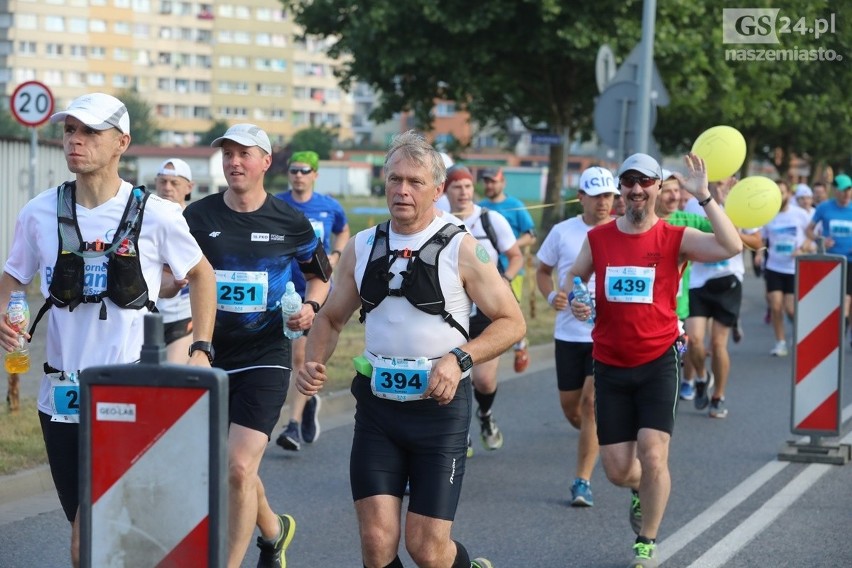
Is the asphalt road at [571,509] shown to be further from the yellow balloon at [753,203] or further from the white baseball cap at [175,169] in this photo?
the white baseball cap at [175,169]

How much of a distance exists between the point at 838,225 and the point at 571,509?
9.49m

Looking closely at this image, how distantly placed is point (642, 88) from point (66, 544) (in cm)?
1129

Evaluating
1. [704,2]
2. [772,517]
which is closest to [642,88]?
[772,517]

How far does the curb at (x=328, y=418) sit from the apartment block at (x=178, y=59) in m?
109

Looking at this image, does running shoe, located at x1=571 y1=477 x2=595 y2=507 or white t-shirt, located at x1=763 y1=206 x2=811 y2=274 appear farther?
white t-shirt, located at x1=763 y1=206 x2=811 y2=274

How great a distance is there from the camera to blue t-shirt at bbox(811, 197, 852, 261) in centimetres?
1638

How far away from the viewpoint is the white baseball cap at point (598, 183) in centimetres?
852

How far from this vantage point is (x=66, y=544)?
278 inches

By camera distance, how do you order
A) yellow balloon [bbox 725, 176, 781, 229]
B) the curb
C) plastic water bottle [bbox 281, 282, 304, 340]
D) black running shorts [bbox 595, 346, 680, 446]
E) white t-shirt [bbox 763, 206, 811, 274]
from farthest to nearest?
white t-shirt [bbox 763, 206, 811, 274], yellow balloon [bbox 725, 176, 781, 229], the curb, black running shorts [bbox 595, 346, 680, 446], plastic water bottle [bbox 281, 282, 304, 340]

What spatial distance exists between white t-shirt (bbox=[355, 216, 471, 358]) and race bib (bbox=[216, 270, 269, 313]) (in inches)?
53.7

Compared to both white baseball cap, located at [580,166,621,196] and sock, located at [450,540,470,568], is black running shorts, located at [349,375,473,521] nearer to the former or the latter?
sock, located at [450,540,470,568]

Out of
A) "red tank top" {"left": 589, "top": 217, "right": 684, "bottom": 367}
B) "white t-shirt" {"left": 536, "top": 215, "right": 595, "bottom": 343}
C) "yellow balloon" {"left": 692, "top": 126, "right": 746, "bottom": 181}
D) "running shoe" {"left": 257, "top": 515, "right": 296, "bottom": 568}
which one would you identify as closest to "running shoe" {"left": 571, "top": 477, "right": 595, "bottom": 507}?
"white t-shirt" {"left": 536, "top": 215, "right": 595, "bottom": 343}

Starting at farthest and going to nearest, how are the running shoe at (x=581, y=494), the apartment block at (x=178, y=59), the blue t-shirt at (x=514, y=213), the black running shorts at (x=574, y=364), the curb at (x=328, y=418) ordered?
the apartment block at (x=178, y=59)
the blue t-shirt at (x=514, y=213)
the black running shorts at (x=574, y=364)
the running shoe at (x=581, y=494)
the curb at (x=328, y=418)


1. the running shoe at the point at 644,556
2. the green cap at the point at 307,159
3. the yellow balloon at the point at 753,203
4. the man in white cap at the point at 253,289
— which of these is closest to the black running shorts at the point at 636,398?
the running shoe at the point at 644,556
